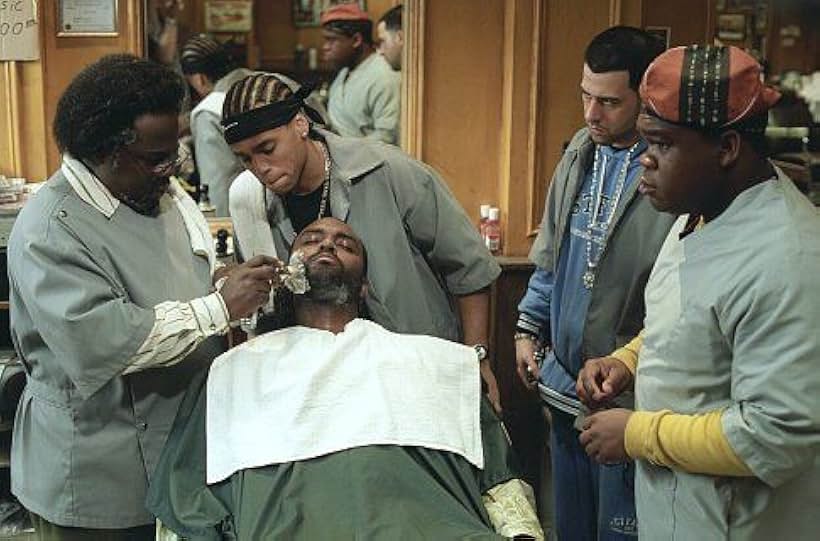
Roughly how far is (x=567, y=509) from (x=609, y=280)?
63 cm

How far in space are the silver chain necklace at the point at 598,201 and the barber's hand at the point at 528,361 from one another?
12.3 inches

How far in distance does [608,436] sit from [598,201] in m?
0.81

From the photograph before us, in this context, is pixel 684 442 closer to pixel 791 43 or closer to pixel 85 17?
pixel 85 17

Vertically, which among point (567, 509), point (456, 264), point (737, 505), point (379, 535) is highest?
point (456, 264)

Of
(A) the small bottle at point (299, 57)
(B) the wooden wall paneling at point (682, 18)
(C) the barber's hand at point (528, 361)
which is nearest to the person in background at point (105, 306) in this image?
(C) the barber's hand at point (528, 361)

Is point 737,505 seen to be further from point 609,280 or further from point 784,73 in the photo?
point 784,73

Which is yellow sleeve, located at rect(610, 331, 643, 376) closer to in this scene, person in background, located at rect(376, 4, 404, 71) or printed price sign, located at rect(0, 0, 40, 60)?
person in background, located at rect(376, 4, 404, 71)

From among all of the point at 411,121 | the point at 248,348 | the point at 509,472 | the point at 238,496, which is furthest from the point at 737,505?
the point at 411,121

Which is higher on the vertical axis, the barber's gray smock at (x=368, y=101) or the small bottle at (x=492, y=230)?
the barber's gray smock at (x=368, y=101)

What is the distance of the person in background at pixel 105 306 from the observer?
194cm

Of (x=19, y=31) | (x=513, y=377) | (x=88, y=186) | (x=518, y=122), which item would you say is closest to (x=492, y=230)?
(x=518, y=122)

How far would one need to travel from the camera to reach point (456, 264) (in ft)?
8.28

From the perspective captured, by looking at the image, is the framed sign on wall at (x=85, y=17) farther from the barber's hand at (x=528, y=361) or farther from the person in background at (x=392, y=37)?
the barber's hand at (x=528, y=361)

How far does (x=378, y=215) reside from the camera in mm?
2414
